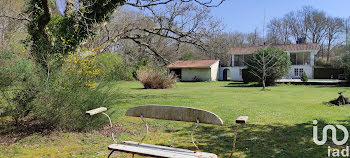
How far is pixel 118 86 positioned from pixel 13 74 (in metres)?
2.46

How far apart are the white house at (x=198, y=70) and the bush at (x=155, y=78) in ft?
57.7

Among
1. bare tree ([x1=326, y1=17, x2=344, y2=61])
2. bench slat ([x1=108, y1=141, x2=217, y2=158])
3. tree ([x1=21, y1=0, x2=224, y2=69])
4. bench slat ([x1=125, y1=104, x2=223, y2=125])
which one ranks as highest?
bare tree ([x1=326, y1=17, x2=344, y2=61])

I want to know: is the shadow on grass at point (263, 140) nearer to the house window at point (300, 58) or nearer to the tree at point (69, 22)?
the tree at point (69, 22)

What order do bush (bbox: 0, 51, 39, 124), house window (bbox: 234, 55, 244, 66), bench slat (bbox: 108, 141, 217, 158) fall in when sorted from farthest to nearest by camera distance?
house window (bbox: 234, 55, 244, 66) → bush (bbox: 0, 51, 39, 124) → bench slat (bbox: 108, 141, 217, 158)

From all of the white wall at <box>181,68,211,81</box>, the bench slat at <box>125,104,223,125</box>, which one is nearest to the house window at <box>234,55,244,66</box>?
the white wall at <box>181,68,211,81</box>

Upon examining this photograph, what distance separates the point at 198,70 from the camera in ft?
138

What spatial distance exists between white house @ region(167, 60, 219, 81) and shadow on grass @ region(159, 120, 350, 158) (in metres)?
33.4

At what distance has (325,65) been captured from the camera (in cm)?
4522

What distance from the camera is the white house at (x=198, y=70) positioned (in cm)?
4078

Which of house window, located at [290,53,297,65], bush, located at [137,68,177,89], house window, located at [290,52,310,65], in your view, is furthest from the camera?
house window, located at [290,53,297,65]

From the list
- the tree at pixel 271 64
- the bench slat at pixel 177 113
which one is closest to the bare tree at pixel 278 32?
the tree at pixel 271 64

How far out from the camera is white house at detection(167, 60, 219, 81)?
4078cm

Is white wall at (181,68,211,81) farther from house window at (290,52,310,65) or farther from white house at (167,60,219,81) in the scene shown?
house window at (290,52,310,65)

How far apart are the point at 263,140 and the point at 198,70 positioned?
120 feet
